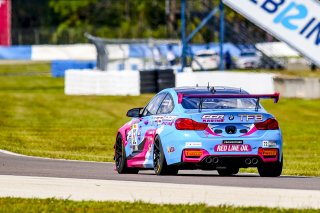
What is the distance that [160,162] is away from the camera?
14.9 meters

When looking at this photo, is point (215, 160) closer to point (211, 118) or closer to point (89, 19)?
point (211, 118)

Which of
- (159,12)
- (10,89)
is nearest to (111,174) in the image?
(10,89)

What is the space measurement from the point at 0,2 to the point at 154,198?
79.5 m

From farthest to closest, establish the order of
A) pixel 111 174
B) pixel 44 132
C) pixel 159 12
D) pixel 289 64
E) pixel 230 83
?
pixel 159 12 < pixel 289 64 < pixel 230 83 < pixel 44 132 < pixel 111 174

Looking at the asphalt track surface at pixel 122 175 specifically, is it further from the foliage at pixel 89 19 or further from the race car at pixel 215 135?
the foliage at pixel 89 19

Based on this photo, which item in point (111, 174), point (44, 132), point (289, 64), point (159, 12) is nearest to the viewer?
point (111, 174)

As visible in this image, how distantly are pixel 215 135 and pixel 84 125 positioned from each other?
18.2 metres

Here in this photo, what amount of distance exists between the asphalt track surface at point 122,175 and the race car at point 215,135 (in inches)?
8.1

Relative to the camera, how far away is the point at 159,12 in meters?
102

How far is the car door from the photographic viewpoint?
15570mm

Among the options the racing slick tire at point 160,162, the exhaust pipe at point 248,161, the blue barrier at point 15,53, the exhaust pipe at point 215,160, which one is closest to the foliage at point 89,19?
the blue barrier at point 15,53

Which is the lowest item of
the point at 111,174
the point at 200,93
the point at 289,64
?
the point at 289,64

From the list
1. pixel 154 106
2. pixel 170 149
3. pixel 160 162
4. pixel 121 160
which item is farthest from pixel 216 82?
pixel 170 149

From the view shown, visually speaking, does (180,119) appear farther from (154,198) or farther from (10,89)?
(10,89)
